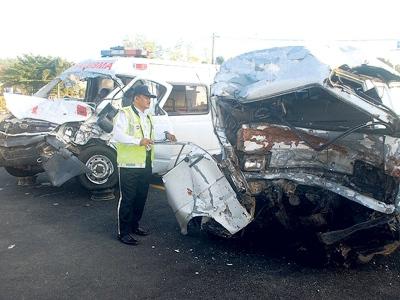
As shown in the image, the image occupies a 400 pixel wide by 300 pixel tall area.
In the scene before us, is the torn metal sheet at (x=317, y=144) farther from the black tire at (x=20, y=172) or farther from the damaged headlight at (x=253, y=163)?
the black tire at (x=20, y=172)

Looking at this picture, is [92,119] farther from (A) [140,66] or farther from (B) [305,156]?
(B) [305,156]

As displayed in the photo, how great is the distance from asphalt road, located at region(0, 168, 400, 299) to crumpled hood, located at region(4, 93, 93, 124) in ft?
5.02

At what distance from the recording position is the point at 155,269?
359cm

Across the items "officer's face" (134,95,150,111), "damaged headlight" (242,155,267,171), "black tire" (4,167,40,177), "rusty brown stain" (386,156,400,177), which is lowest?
"black tire" (4,167,40,177)

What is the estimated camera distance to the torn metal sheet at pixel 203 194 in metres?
3.58

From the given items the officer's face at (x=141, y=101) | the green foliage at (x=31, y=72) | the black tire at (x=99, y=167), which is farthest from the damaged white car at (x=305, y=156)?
the green foliage at (x=31, y=72)

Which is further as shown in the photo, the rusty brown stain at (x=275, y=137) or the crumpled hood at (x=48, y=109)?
the crumpled hood at (x=48, y=109)

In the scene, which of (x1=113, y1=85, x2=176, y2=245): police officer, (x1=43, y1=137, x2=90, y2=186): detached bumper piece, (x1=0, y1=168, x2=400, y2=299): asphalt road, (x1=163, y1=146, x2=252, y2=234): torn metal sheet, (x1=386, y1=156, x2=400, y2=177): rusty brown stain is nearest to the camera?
(x1=386, y1=156, x2=400, y2=177): rusty brown stain

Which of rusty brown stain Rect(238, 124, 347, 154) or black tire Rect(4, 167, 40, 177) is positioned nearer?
rusty brown stain Rect(238, 124, 347, 154)

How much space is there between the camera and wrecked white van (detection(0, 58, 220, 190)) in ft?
18.2

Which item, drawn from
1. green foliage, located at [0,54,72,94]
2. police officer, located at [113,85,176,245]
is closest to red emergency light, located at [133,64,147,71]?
police officer, located at [113,85,176,245]

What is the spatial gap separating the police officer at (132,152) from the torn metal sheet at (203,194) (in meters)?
0.35

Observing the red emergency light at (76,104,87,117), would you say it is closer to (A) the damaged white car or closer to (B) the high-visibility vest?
(B) the high-visibility vest

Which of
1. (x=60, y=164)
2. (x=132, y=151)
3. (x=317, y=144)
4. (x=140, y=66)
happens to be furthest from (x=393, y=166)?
(x=140, y=66)
